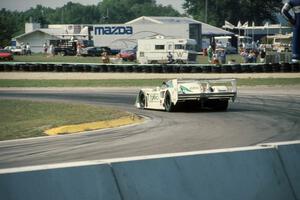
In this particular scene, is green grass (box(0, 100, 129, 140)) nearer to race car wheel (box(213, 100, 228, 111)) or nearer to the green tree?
race car wheel (box(213, 100, 228, 111))

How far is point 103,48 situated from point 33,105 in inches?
2087

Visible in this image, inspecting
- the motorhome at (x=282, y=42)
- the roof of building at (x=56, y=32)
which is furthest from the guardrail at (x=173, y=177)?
the roof of building at (x=56, y=32)

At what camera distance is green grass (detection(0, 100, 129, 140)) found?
14711mm

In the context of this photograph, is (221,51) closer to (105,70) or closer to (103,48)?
(105,70)

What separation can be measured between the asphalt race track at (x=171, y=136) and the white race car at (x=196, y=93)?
33 centimetres

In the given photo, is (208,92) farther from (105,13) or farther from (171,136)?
(105,13)

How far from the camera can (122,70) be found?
4038 centimetres

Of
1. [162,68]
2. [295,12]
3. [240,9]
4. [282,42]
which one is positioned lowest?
[162,68]

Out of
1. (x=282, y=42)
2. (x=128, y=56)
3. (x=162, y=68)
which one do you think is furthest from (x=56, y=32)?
(x=162, y=68)

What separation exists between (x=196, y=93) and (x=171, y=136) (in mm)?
4816

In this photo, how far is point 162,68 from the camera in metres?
39.1

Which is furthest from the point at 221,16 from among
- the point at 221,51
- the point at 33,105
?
the point at 33,105

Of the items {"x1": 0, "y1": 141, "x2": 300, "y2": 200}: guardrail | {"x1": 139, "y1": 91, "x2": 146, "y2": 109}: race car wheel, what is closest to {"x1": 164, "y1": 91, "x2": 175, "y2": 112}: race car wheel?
{"x1": 139, "y1": 91, "x2": 146, "y2": 109}: race car wheel

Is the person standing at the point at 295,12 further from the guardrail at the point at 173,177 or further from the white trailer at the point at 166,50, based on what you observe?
the white trailer at the point at 166,50
